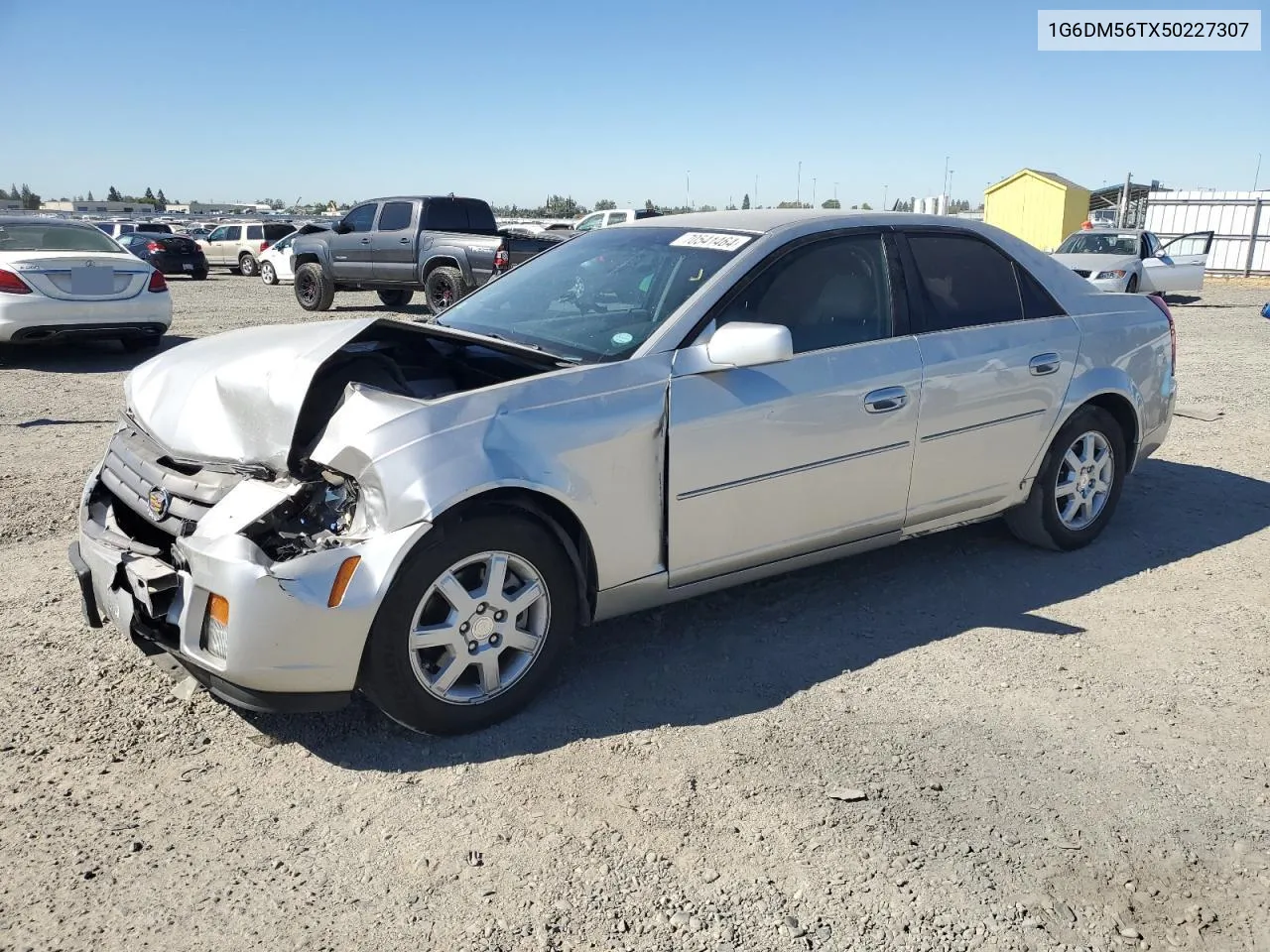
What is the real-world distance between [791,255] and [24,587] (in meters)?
3.66

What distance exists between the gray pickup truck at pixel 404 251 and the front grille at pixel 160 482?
11652mm

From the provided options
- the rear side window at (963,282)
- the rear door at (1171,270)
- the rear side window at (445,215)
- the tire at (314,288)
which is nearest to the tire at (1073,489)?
the rear side window at (963,282)

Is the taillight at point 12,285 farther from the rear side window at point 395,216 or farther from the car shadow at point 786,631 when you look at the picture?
the car shadow at point 786,631

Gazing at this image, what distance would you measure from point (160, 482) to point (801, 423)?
2306 millimetres

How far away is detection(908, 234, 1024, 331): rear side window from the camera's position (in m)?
4.51

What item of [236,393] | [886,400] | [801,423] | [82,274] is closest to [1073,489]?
[886,400]

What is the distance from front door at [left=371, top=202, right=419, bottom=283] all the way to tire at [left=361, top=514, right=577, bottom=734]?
13.7 metres

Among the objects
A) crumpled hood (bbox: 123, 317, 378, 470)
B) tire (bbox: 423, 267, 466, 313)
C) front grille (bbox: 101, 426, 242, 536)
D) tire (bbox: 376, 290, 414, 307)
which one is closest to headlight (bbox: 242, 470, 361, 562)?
crumpled hood (bbox: 123, 317, 378, 470)

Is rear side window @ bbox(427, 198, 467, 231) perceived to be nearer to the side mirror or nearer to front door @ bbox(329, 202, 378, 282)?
front door @ bbox(329, 202, 378, 282)

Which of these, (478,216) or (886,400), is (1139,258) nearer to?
(478,216)

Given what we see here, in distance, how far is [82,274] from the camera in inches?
397

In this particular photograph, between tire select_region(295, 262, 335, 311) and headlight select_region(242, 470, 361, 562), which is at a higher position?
headlight select_region(242, 470, 361, 562)

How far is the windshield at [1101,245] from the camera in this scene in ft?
66.6

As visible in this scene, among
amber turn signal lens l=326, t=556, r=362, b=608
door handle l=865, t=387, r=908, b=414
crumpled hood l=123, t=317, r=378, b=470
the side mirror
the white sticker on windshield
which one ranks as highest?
the white sticker on windshield
